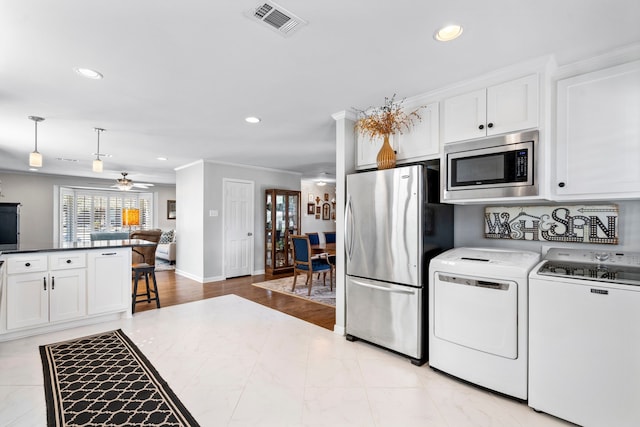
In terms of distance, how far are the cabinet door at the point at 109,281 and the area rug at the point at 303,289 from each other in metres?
2.25

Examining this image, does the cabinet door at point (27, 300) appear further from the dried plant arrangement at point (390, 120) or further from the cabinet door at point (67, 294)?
the dried plant arrangement at point (390, 120)

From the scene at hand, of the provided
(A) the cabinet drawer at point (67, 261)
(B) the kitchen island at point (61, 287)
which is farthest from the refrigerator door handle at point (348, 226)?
(A) the cabinet drawer at point (67, 261)

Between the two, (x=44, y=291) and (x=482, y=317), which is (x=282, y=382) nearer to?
(x=482, y=317)

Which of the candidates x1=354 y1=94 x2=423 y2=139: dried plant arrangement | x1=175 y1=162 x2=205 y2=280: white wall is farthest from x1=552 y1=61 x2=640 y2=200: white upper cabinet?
x1=175 y1=162 x2=205 y2=280: white wall

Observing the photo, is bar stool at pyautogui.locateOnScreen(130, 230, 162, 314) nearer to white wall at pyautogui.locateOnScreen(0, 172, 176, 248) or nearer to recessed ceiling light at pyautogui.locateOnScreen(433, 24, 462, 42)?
white wall at pyautogui.locateOnScreen(0, 172, 176, 248)

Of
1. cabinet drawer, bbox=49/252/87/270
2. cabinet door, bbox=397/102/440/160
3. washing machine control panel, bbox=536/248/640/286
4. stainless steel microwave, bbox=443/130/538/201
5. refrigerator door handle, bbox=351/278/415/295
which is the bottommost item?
refrigerator door handle, bbox=351/278/415/295

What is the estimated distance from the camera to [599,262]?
6.97 ft

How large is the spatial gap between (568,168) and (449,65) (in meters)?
1.11

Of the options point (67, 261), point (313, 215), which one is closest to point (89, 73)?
point (67, 261)

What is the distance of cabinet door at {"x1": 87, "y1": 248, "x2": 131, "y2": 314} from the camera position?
352 cm

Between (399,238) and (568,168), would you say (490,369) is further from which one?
(568,168)

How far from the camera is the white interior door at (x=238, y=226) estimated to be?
6.24 metres

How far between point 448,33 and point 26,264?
428 centimetres

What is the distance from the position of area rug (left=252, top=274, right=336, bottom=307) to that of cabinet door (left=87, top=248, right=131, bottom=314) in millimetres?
2245
